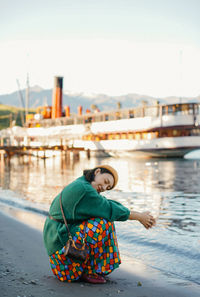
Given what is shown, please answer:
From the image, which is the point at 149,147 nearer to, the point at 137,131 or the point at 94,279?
the point at 137,131

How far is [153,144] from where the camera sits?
4384 centimetres

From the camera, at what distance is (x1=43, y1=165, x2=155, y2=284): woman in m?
3.62

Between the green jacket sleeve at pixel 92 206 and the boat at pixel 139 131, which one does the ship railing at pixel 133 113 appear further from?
the green jacket sleeve at pixel 92 206

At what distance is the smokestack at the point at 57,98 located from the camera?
6450 cm

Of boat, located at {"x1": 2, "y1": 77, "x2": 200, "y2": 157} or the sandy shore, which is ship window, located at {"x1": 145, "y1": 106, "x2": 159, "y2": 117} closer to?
boat, located at {"x1": 2, "y1": 77, "x2": 200, "y2": 157}

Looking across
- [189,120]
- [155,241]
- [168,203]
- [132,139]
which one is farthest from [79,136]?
[155,241]

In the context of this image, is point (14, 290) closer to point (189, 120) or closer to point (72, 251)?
point (72, 251)

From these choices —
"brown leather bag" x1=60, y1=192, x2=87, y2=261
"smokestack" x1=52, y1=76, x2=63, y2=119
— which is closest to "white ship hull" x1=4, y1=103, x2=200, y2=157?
"smokestack" x1=52, y1=76, x2=63, y2=119

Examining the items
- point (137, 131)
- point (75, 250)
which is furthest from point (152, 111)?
point (75, 250)

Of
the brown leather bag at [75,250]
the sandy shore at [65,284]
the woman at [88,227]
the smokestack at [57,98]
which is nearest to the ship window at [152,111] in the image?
the smokestack at [57,98]

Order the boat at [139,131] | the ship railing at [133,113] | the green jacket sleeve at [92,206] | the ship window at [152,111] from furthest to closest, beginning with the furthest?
the ship window at [152,111] → the ship railing at [133,113] → the boat at [139,131] → the green jacket sleeve at [92,206]

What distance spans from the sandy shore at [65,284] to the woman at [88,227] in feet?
0.45

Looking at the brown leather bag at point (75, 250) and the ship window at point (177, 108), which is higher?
the ship window at point (177, 108)

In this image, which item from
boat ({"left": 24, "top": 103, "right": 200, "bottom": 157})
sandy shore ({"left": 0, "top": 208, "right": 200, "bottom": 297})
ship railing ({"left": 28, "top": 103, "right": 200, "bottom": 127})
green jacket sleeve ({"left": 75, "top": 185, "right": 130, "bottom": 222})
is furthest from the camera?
ship railing ({"left": 28, "top": 103, "right": 200, "bottom": 127})
